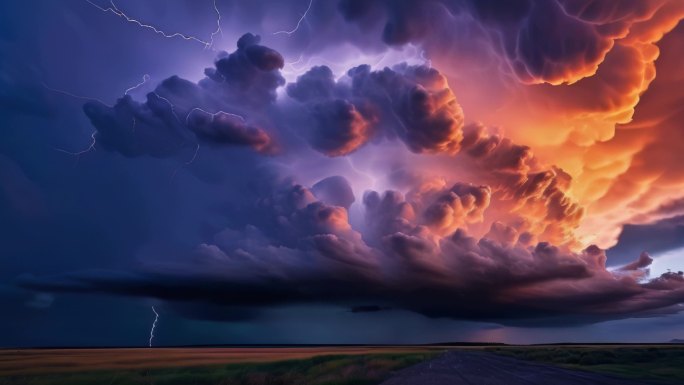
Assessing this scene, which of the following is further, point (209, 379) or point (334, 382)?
point (209, 379)

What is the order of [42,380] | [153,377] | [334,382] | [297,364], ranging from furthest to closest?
[297,364] < [153,377] < [42,380] < [334,382]

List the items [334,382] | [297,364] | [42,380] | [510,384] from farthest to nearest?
[297,364] < [42,380] < [334,382] < [510,384]

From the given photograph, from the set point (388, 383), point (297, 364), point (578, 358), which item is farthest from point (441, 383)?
point (578, 358)

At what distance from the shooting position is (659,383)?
2694 cm

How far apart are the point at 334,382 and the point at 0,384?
2022cm

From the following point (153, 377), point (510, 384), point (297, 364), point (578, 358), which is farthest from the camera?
point (578, 358)

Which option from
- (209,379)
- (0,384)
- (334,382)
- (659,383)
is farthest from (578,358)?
(0,384)

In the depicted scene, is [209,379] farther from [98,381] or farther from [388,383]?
[388,383]

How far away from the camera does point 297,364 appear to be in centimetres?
4909

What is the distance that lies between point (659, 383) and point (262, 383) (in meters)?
23.0

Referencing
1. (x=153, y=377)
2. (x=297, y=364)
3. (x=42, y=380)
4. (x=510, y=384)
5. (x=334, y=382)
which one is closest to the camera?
(x=510, y=384)

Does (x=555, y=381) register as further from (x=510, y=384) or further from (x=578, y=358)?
(x=578, y=358)

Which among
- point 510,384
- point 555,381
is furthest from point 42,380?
point 555,381

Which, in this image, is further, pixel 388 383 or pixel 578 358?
pixel 578 358
